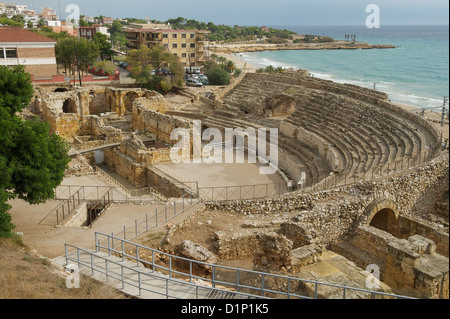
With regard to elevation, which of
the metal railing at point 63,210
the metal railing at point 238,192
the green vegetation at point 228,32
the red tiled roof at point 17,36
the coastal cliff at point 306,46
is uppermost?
the green vegetation at point 228,32

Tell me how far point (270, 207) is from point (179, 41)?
164 ft

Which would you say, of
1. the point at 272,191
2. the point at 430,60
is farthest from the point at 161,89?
the point at 430,60

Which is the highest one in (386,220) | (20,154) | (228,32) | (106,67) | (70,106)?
(228,32)

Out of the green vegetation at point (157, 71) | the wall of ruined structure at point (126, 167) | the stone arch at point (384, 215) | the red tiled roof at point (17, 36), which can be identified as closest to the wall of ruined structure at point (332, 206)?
the stone arch at point (384, 215)

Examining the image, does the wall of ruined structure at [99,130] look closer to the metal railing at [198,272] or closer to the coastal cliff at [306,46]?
the metal railing at [198,272]

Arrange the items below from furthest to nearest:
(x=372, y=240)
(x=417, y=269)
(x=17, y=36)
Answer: (x=17, y=36) → (x=372, y=240) → (x=417, y=269)

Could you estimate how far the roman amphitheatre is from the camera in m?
11.8

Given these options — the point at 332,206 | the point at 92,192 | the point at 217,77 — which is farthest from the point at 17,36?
the point at 332,206

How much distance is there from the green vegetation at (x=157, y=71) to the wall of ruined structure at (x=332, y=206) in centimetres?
2980

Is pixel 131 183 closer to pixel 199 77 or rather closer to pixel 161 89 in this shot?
pixel 161 89

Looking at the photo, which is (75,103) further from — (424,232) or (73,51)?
(424,232)

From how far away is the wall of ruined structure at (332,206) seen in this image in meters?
16.0

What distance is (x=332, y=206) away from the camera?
1625 centimetres

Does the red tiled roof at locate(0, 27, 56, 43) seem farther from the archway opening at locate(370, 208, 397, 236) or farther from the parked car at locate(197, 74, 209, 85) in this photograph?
the archway opening at locate(370, 208, 397, 236)
